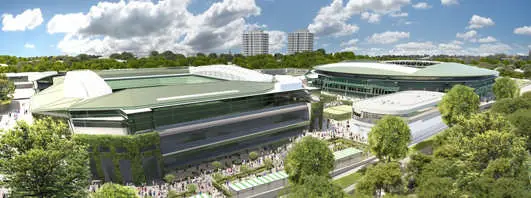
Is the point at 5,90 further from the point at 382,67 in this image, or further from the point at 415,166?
the point at 382,67

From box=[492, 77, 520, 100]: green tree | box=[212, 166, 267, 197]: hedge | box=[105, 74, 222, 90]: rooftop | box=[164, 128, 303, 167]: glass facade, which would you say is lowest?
box=[212, 166, 267, 197]: hedge

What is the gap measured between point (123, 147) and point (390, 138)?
31.5 meters

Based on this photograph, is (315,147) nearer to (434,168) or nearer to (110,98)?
(434,168)

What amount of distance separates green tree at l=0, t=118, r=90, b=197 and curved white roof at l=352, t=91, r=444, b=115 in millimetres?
43830

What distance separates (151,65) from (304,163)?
96972 millimetres

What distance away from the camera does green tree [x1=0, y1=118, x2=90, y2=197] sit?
20.7 m

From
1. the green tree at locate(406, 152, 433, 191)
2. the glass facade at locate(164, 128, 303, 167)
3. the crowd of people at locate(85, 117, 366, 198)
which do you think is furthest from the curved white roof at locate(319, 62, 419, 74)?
the green tree at locate(406, 152, 433, 191)

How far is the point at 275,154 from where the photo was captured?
146 feet

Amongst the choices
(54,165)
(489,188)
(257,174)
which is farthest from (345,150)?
(54,165)

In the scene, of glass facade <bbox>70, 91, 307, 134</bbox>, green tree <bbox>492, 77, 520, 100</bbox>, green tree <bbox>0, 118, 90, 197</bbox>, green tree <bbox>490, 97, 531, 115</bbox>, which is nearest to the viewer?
green tree <bbox>0, 118, 90, 197</bbox>

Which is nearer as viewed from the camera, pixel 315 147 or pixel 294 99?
pixel 315 147

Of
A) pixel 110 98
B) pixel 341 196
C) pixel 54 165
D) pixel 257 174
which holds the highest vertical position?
pixel 110 98

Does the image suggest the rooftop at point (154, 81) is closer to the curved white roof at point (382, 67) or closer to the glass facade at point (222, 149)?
the glass facade at point (222, 149)

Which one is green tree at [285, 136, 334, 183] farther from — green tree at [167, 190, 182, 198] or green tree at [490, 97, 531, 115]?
green tree at [490, 97, 531, 115]
